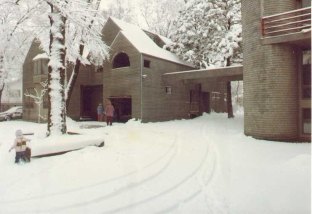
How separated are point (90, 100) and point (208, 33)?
13161mm

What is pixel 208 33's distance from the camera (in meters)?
29.5

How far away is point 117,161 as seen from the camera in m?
10.3

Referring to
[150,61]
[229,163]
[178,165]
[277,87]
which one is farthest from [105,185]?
[150,61]

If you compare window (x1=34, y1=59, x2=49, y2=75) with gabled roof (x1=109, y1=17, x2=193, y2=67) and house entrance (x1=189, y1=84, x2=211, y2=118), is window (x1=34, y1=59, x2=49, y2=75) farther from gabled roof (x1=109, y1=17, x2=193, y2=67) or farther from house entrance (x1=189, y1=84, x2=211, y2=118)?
house entrance (x1=189, y1=84, x2=211, y2=118)

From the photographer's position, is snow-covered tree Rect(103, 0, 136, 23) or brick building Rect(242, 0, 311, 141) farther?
snow-covered tree Rect(103, 0, 136, 23)

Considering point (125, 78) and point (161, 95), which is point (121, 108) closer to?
point (125, 78)

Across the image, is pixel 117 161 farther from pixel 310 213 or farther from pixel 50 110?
pixel 310 213

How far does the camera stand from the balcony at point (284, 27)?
13.4 m

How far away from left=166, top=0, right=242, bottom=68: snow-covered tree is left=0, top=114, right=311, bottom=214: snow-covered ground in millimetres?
16659

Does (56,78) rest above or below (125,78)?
below

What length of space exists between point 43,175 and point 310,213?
656 cm

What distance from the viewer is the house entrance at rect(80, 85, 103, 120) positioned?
3064 centimetres

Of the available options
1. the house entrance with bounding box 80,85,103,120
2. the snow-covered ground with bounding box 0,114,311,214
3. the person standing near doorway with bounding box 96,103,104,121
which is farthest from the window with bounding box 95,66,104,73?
the snow-covered ground with bounding box 0,114,311,214

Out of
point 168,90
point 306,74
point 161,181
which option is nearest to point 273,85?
point 306,74
